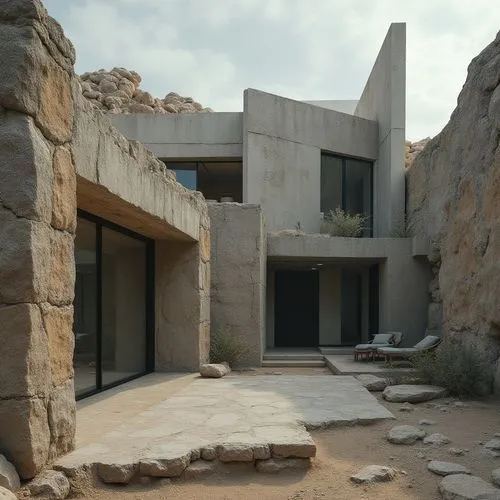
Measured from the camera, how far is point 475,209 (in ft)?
24.5

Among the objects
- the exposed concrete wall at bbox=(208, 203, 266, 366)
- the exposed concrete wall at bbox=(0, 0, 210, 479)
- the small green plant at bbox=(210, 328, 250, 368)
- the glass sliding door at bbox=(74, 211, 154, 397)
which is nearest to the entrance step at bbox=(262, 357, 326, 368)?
the exposed concrete wall at bbox=(208, 203, 266, 366)

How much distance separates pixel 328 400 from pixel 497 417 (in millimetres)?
1679

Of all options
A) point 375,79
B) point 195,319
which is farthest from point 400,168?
point 195,319

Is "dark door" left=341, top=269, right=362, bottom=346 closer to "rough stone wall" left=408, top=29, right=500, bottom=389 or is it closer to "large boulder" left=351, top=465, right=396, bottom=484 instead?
"rough stone wall" left=408, top=29, right=500, bottom=389

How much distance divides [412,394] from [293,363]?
4.07 meters

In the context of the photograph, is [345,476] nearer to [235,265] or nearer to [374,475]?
[374,475]

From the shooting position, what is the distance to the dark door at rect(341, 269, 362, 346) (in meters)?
13.7

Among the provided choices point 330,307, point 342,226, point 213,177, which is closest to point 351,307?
point 330,307

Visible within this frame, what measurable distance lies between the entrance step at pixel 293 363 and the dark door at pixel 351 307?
10.8 feet

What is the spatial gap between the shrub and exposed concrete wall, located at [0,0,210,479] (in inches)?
180

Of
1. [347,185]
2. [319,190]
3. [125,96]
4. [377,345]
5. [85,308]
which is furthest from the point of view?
[125,96]

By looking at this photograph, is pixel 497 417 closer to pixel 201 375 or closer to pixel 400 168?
pixel 201 375

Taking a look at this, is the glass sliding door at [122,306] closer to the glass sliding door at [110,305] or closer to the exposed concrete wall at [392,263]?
the glass sliding door at [110,305]

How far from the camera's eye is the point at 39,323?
3.30m
